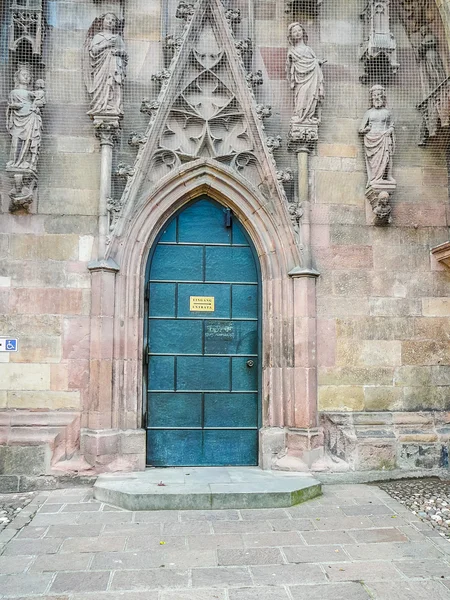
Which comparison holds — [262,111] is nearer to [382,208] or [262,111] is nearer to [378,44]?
[378,44]

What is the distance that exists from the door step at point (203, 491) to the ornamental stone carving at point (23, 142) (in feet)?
10.5

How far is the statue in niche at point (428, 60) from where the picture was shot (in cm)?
684

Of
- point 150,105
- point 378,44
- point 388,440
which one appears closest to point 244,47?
point 150,105

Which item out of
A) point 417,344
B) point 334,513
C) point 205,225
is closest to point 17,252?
point 205,225

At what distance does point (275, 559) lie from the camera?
3.95 m

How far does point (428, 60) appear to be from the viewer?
6934 mm

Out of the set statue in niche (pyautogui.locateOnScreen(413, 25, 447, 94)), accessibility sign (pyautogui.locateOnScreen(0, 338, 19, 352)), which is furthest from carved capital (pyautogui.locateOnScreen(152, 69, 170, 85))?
accessibility sign (pyautogui.locateOnScreen(0, 338, 19, 352))

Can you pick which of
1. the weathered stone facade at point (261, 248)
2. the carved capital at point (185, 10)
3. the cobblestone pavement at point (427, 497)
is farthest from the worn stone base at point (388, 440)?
the carved capital at point (185, 10)

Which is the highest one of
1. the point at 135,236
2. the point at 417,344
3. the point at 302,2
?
the point at 302,2

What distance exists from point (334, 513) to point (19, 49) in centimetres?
608

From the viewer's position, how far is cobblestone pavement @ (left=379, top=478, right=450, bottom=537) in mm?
4809

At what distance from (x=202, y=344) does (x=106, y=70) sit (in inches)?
131

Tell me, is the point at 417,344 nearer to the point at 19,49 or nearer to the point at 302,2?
the point at 302,2

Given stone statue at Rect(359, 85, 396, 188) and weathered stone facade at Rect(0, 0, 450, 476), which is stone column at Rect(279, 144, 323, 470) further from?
stone statue at Rect(359, 85, 396, 188)
